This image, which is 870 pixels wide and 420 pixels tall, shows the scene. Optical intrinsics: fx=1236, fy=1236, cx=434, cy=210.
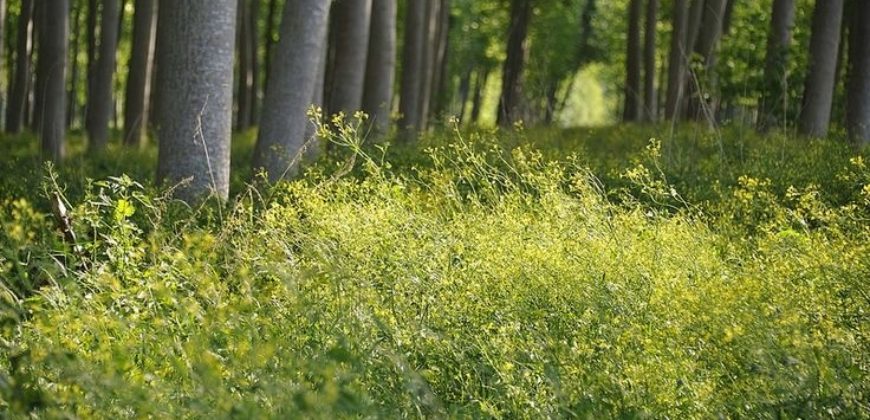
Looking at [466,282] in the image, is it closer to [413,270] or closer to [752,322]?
[413,270]

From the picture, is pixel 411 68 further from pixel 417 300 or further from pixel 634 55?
pixel 417 300

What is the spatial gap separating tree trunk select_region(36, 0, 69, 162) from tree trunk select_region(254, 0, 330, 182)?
15.7 feet

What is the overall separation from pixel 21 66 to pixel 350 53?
1159 cm

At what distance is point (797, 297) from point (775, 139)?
258 inches

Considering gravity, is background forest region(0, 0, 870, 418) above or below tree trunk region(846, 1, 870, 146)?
below

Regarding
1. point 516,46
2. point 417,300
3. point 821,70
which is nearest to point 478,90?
point 516,46

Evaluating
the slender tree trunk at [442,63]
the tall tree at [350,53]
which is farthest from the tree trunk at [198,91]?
the slender tree trunk at [442,63]

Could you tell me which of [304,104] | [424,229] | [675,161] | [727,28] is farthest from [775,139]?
[727,28]

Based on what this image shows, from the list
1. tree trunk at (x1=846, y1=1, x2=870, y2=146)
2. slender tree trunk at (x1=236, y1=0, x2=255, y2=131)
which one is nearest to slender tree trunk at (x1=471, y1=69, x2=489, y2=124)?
slender tree trunk at (x1=236, y1=0, x2=255, y2=131)

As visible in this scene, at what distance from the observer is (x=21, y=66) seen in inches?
912

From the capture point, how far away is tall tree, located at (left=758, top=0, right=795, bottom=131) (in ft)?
46.5

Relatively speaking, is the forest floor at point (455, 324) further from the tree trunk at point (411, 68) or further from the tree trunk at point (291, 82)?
the tree trunk at point (411, 68)

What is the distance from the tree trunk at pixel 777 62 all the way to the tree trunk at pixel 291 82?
5.37 meters

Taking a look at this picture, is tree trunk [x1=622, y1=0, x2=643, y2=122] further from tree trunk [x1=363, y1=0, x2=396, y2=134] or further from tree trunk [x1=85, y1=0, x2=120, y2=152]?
tree trunk [x1=85, y1=0, x2=120, y2=152]
